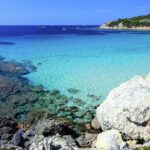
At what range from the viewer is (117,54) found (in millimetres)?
44562

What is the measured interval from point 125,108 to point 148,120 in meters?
1.07

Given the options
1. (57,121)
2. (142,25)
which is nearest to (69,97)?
(57,121)

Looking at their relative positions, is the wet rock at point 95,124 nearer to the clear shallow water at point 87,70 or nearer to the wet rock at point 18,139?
the wet rock at point 18,139

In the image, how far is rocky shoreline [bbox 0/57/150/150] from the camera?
14.5 metres

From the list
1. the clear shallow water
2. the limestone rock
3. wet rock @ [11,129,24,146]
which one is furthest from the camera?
the clear shallow water

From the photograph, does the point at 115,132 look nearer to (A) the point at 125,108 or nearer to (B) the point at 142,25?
(A) the point at 125,108

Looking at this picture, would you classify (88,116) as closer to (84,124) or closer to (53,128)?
(84,124)

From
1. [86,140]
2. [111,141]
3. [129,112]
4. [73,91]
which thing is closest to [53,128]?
[86,140]

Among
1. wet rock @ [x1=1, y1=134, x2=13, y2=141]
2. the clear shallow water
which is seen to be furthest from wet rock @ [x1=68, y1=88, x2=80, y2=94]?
wet rock @ [x1=1, y1=134, x2=13, y2=141]

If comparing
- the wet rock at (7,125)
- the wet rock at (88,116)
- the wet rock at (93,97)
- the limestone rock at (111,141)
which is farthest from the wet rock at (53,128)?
the wet rock at (93,97)

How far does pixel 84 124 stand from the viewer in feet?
59.5

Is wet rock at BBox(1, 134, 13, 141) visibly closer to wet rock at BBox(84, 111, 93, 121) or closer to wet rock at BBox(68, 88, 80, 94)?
wet rock at BBox(84, 111, 93, 121)

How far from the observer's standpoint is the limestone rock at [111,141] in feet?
44.1

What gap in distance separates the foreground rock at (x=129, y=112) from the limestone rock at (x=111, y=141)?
21.0 inches
